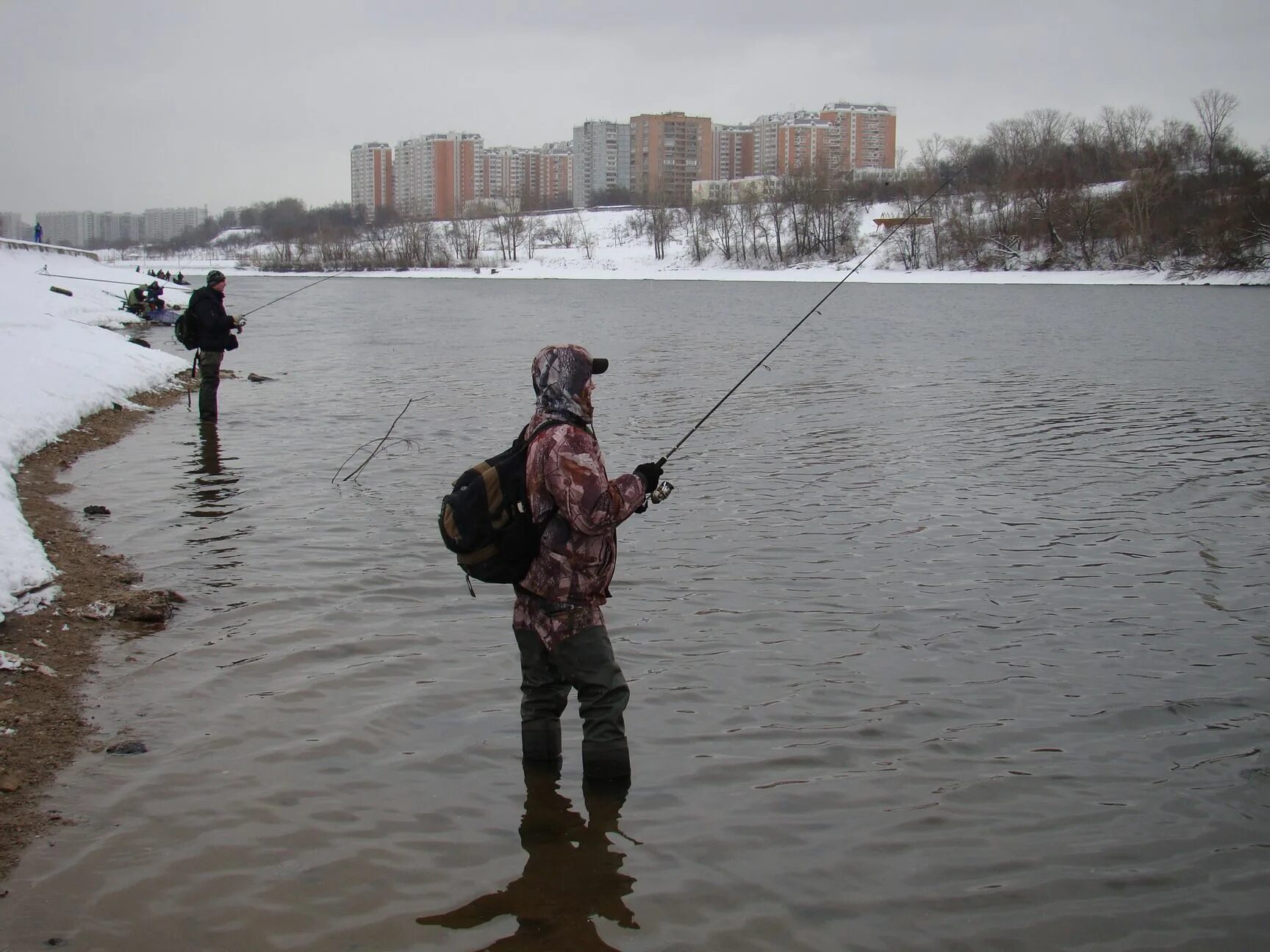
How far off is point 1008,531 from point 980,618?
97.0 inches

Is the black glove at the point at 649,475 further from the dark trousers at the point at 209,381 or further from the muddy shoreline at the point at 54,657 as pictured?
the dark trousers at the point at 209,381

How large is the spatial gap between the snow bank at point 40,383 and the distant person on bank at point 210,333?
1438 mm

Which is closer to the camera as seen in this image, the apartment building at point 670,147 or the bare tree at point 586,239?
the bare tree at point 586,239

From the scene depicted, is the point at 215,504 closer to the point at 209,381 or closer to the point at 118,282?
the point at 209,381

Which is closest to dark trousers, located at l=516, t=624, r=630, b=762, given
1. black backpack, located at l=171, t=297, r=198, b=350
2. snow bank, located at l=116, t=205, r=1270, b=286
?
black backpack, located at l=171, t=297, r=198, b=350

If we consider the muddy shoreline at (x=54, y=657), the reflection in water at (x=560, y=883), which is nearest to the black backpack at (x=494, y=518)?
the reflection in water at (x=560, y=883)

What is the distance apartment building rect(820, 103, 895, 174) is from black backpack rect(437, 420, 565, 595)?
190 m

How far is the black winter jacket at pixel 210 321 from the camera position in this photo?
1355 centimetres

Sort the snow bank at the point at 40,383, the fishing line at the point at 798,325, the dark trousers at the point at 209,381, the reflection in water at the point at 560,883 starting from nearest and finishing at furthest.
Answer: the reflection in water at the point at 560,883 → the fishing line at the point at 798,325 → the snow bank at the point at 40,383 → the dark trousers at the point at 209,381

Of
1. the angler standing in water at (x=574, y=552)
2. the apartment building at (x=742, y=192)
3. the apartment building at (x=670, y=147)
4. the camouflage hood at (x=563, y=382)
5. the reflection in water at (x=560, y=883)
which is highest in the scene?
the apartment building at (x=670, y=147)

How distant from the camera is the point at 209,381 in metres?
14.2

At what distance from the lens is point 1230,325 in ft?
109

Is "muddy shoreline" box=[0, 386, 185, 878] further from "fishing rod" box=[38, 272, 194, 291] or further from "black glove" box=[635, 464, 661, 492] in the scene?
"fishing rod" box=[38, 272, 194, 291]

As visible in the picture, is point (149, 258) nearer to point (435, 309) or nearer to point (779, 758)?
point (435, 309)
